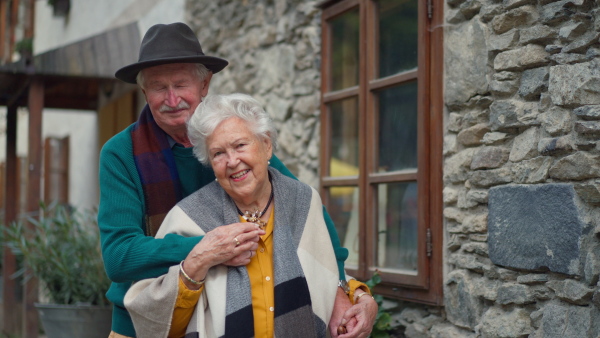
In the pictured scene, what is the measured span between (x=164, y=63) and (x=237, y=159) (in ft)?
1.68

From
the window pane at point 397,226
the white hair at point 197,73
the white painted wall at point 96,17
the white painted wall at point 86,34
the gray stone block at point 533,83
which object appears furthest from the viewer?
the white painted wall at point 86,34

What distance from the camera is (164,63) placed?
272 cm

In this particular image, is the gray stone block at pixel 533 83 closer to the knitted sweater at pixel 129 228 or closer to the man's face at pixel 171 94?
the knitted sweater at pixel 129 228

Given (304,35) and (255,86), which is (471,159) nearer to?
(304,35)

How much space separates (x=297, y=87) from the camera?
A: 498 centimetres

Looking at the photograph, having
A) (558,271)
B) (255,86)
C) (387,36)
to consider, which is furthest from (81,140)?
(558,271)

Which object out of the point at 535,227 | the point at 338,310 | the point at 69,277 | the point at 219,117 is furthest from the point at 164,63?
the point at 69,277

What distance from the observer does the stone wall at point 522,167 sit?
8.93 ft

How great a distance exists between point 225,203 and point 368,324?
0.64 metres

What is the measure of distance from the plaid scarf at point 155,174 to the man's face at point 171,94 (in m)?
0.08

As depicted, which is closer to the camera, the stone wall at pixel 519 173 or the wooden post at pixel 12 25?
the stone wall at pixel 519 173

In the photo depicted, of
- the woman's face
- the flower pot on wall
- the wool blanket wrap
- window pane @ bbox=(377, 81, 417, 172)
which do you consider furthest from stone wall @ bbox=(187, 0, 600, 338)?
the flower pot on wall

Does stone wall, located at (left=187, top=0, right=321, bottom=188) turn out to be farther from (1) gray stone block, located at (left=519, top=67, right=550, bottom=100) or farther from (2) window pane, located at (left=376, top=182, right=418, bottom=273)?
(1) gray stone block, located at (left=519, top=67, right=550, bottom=100)

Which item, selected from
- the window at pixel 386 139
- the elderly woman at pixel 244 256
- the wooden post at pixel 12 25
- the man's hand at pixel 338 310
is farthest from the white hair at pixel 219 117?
the wooden post at pixel 12 25
